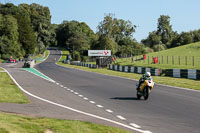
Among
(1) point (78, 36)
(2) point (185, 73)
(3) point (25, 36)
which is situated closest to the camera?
(2) point (185, 73)

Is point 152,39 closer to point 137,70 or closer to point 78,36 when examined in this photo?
point 78,36

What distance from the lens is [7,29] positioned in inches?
4604

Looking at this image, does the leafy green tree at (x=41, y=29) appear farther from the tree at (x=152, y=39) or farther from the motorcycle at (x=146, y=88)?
the motorcycle at (x=146, y=88)

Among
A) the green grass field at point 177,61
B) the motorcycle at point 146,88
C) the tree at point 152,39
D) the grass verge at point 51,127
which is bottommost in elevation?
the grass verge at point 51,127

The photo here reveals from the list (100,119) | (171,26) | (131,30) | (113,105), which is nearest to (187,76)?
(113,105)

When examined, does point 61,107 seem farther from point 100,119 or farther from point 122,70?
point 122,70

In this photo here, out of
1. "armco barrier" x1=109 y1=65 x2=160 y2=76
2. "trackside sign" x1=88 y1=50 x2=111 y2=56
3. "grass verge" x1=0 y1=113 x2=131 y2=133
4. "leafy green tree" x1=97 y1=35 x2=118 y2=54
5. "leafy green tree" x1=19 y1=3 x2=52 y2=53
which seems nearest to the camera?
"grass verge" x1=0 y1=113 x2=131 y2=133

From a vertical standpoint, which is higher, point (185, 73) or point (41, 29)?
point (41, 29)

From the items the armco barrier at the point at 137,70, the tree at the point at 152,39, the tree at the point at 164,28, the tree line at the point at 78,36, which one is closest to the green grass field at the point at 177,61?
the armco barrier at the point at 137,70

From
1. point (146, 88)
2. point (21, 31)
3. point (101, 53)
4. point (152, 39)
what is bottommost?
point (146, 88)

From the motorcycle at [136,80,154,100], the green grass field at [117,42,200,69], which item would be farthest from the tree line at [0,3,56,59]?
the motorcycle at [136,80,154,100]

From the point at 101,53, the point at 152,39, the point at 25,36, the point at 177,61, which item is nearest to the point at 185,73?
the point at 177,61

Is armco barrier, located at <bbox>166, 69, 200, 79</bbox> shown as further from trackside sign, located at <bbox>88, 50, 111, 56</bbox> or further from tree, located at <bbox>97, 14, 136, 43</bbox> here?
tree, located at <bbox>97, 14, 136, 43</bbox>

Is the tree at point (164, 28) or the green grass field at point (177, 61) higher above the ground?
the tree at point (164, 28)
